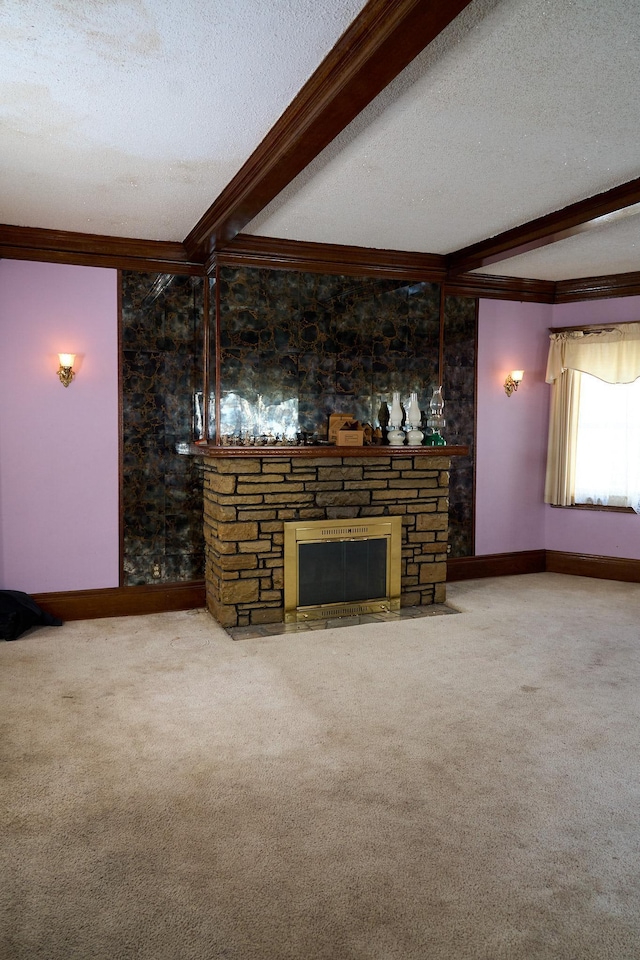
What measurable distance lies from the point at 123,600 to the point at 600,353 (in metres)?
4.40

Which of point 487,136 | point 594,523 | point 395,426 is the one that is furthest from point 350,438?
point 594,523

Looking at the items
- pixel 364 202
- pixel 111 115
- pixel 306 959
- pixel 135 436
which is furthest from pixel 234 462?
pixel 306 959

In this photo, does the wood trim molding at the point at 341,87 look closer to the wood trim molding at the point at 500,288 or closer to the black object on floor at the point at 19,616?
the wood trim molding at the point at 500,288

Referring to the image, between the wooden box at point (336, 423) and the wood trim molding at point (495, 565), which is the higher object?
the wooden box at point (336, 423)

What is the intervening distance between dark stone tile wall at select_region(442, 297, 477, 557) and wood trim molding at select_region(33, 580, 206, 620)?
231 cm

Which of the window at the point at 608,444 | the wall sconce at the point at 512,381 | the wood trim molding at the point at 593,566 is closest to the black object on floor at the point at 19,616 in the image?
the wall sconce at the point at 512,381

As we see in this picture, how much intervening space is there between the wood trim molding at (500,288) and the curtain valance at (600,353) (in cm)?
39

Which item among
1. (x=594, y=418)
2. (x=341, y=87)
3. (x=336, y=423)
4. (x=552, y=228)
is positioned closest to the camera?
(x=341, y=87)

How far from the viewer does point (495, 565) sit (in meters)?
6.14

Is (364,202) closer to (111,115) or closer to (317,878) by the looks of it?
(111,115)

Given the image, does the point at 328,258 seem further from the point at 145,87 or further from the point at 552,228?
the point at 145,87

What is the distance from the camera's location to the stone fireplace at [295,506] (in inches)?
182

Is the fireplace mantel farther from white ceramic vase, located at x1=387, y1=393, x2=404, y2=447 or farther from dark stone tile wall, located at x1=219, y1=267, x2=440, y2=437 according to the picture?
dark stone tile wall, located at x1=219, y1=267, x2=440, y2=437

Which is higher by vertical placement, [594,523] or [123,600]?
[594,523]
